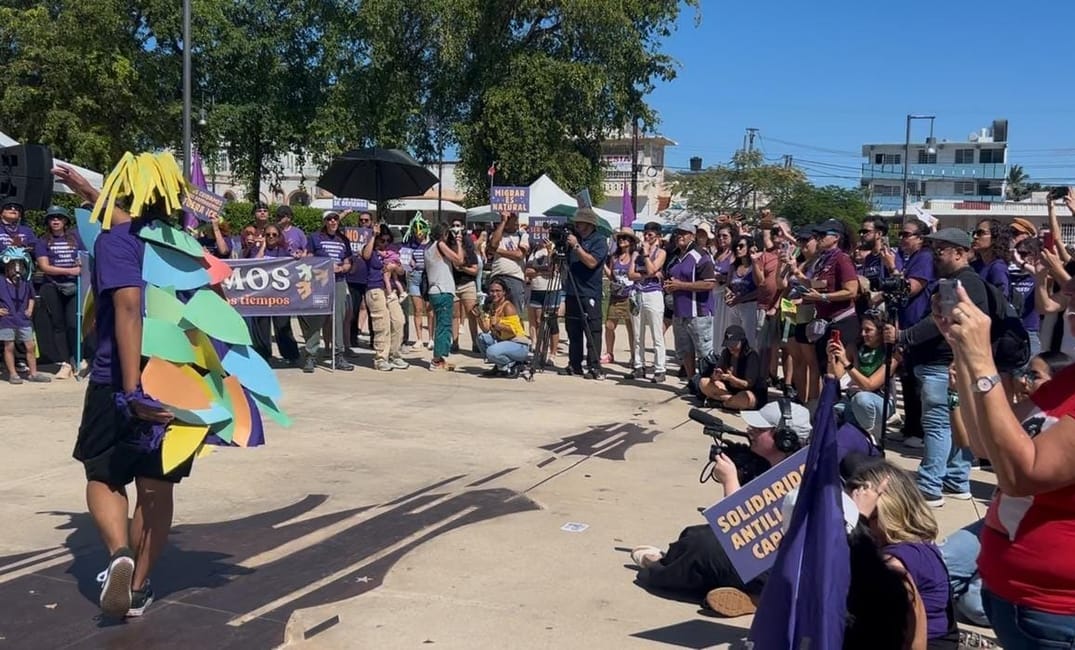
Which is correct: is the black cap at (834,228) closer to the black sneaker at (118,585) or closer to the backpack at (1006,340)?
the backpack at (1006,340)

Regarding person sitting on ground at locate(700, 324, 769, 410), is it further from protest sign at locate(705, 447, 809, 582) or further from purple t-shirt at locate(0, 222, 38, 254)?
purple t-shirt at locate(0, 222, 38, 254)

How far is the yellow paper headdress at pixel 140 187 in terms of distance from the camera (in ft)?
13.4

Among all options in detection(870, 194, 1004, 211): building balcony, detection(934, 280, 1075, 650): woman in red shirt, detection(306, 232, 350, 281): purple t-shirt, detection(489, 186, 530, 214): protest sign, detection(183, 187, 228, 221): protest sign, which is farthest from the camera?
detection(870, 194, 1004, 211): building balcony

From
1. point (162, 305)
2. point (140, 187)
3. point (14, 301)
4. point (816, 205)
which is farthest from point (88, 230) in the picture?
point (816, 205)

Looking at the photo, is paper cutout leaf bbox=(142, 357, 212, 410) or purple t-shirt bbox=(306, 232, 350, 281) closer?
paper cutout leaf bbox=(142, 357, 212, 410)

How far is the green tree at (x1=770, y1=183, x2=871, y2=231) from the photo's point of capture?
58.8 metres

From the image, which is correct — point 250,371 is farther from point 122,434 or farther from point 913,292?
point 913,292

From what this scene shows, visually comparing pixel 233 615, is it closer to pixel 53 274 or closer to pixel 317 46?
pixel 53 274

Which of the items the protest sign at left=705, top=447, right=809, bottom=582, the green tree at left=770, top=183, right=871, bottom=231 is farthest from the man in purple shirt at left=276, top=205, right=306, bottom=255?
the green tree at left=770, top=183, right=871, bottom=231

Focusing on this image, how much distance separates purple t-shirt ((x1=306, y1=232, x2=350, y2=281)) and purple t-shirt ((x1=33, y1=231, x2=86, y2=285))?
2578mm

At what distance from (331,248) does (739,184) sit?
5231 cm

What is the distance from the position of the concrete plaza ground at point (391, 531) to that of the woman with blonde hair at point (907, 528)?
110 cm

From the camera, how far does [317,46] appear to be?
3228cm

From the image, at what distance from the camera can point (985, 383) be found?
7.50 ft
